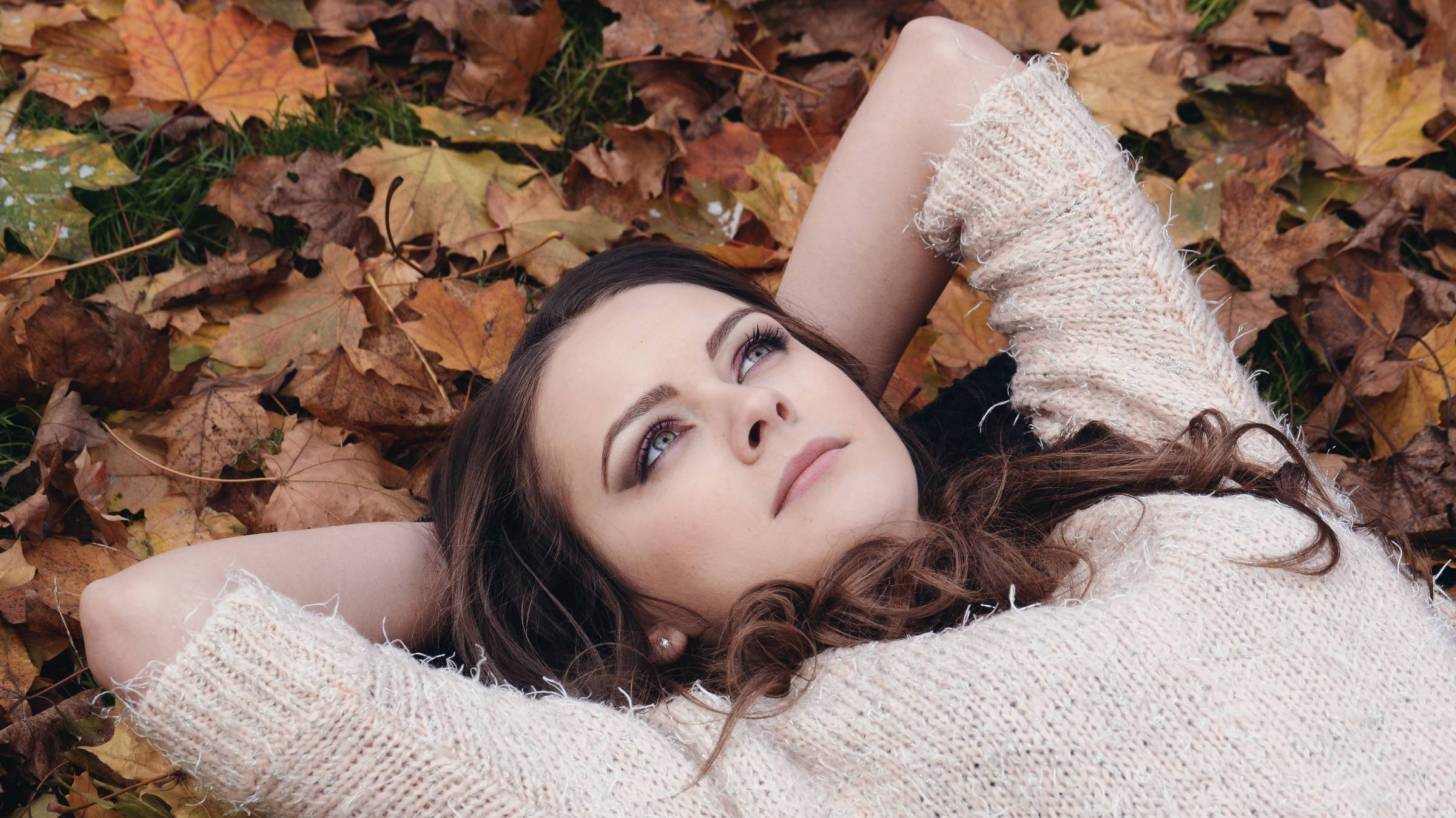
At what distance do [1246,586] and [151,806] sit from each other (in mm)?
1686

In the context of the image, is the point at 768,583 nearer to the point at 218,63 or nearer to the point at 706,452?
the point at 706,452

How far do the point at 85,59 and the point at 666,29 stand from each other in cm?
140

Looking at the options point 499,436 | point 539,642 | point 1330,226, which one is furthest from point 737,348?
point 1330,226

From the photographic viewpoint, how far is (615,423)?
185 cm

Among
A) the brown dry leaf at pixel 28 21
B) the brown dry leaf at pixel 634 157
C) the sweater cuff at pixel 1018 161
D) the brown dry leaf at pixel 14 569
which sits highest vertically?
the sweater cuff at pixel 1018 161

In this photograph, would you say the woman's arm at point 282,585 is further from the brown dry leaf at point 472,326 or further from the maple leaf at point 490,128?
the maple leaf at point 490,128

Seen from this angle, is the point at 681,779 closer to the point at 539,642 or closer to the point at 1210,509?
the point at 539,642

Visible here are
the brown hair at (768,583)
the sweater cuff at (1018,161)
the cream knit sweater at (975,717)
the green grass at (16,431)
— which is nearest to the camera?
the cream knit sweater at (975,717)

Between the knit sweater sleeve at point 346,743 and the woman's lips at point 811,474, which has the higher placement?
the woman's lips at point 811,474

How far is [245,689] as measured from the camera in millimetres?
1558

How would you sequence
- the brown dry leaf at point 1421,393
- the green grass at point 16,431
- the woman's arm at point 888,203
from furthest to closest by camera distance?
the green grass at point 16,431
the brown dry leaf at point 1421,393
the woman's arm at point 888,203

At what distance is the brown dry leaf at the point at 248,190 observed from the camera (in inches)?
112

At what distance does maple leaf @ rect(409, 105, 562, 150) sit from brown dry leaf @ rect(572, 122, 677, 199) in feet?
0.35

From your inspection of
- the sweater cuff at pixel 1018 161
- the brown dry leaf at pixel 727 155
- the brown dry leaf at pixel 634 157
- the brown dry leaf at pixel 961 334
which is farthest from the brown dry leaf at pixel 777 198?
the sweater cuff at pixel 1018 161
